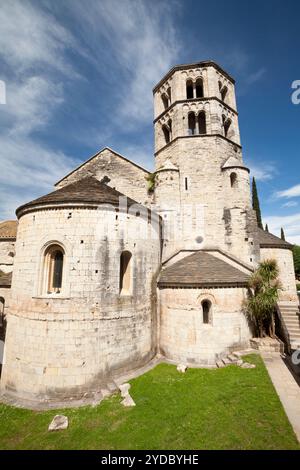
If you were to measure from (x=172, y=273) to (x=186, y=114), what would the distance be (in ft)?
42.5

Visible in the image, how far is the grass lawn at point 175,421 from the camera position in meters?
7.04

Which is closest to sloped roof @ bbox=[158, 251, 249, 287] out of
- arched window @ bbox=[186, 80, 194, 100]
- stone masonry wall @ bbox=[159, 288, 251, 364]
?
stone masonry wall @ bbox=[159, 288, 251, 364]

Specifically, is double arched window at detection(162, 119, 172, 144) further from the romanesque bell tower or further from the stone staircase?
the stone staircase

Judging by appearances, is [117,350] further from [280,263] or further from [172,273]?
[280,263]

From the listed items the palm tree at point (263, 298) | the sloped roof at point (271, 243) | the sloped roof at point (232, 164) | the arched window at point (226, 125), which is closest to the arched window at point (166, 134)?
the arched window at point (226, 125)

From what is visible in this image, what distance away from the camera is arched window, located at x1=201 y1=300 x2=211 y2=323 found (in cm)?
1297

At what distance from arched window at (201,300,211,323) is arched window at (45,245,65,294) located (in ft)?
25.1

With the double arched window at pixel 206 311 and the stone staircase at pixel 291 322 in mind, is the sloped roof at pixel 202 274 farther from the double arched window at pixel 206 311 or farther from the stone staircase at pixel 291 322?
the stone staircase at pixel 291 322

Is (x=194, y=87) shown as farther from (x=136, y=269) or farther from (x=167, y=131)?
(x=136, y=269)

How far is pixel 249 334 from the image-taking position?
44.2 feet

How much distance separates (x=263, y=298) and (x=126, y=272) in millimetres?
7684

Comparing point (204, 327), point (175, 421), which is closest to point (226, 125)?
point (204, 327)
